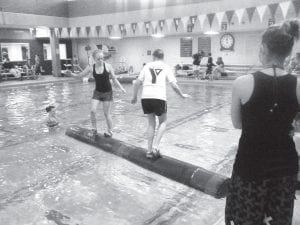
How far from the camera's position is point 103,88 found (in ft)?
19.8

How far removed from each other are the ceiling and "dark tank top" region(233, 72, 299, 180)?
57.5 ft

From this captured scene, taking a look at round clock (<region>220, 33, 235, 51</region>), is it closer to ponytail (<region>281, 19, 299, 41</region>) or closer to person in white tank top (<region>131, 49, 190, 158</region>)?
person in white tank top (<region>131, 49, 190, 158</region>)

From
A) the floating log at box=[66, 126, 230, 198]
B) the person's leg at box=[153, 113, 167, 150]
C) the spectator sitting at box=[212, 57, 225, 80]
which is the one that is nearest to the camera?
the floating log at box=[66, 126, 230, 198]

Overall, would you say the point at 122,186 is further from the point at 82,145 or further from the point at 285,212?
the point at 285,212

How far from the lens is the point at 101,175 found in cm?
461

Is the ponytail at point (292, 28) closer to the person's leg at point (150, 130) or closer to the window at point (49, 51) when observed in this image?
the person's leg at point (150, 130)

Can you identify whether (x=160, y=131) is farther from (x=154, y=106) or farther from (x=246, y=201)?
(x=246, y=201)

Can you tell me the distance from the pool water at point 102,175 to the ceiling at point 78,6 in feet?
40.7

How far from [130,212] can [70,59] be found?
79.5 feet

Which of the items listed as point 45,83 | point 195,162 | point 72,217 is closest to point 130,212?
point 72,217

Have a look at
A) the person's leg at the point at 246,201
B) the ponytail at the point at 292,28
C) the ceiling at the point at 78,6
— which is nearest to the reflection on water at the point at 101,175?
the person's leg at the point at 246,201

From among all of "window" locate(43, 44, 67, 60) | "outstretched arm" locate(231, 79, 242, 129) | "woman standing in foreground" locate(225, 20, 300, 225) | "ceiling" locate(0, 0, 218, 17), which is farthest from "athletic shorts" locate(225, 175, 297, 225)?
"window" locate(43, 44, 67, 60)

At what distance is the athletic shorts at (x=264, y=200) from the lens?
1849 mm

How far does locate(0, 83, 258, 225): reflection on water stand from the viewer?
346cm
